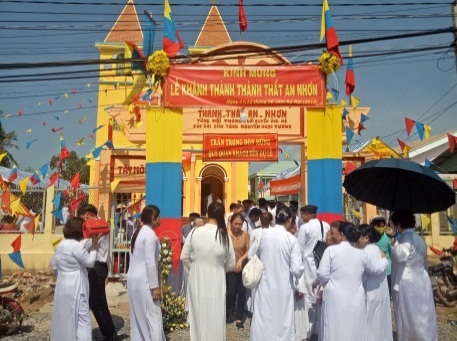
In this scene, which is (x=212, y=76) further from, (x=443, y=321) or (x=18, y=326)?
(x=443, y=321)

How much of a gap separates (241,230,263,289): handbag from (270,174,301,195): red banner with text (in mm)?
8734

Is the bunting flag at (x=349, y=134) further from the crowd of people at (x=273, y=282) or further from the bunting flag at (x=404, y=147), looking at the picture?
the crowd of people at (x=273, y=282)

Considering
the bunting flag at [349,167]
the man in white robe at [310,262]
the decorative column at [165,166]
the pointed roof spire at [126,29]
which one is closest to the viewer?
the man in white robe at [310,262]

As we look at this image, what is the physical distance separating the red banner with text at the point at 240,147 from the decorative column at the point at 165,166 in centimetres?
177

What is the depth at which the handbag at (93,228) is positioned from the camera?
186 inches

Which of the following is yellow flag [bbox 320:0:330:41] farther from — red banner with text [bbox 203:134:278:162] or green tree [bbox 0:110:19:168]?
green tree [bbox 0:110:19:168]

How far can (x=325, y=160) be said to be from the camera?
7906mm

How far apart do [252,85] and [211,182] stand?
41.4 ft

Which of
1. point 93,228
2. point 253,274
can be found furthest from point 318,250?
point 93,228

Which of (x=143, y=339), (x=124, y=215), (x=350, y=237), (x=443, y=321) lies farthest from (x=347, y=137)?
(x=143, y=339)

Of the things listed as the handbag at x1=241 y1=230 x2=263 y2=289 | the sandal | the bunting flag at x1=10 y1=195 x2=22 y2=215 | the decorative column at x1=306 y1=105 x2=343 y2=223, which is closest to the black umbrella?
the handbag at x1=241 y1=230 x2=263 y2=289

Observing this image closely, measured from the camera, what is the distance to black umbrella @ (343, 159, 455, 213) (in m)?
5.10

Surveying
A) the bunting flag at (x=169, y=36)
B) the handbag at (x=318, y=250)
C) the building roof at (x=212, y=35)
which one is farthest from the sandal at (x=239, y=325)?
the building roof at (x=212, y=35)

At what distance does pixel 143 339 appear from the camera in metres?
4.79
